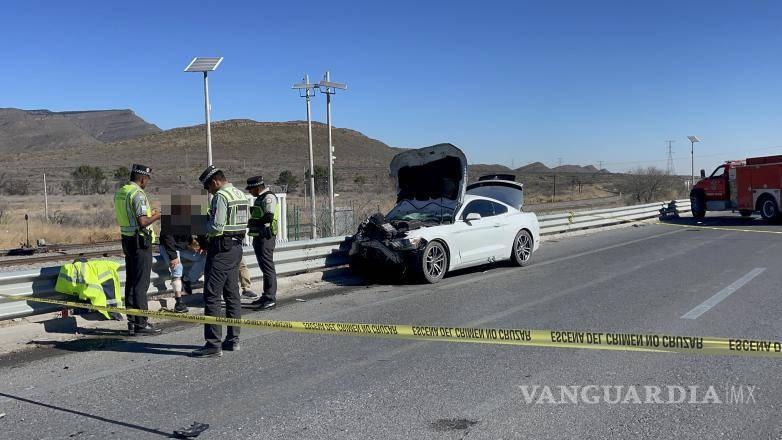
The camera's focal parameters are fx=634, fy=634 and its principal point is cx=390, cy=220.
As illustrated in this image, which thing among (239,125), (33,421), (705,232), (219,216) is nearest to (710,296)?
(219,216)

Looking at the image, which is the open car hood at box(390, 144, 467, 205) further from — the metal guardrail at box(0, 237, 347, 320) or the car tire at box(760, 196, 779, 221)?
the car tire at box(760, 196, 779, 221)

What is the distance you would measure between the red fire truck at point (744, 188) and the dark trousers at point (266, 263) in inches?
821

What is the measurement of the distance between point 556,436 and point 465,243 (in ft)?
22.8

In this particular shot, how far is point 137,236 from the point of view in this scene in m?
7.18

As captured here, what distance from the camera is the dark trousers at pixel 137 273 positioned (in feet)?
23.6

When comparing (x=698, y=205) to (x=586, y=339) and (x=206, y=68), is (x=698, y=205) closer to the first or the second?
(x=206, y=68)

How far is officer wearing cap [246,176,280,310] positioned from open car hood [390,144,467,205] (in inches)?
134

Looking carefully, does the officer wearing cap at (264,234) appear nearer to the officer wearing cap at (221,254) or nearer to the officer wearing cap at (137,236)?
the officer wearing cap at (137,236)

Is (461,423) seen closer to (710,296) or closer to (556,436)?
(556,436)

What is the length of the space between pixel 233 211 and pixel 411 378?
→ 246cm

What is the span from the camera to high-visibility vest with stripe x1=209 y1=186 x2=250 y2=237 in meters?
6.36

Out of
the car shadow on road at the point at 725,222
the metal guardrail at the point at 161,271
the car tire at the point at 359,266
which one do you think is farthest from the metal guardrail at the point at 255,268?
the car shadow on road at the point at 725,222

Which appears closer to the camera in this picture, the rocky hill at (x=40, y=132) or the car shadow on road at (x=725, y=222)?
the car shadow on road at (x=725, y=222)

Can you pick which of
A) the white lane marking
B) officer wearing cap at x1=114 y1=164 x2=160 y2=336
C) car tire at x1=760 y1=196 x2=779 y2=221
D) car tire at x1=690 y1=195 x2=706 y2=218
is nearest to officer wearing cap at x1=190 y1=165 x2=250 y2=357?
officer wearing cap at x1=114 y1=164 x2=160 y2=336
